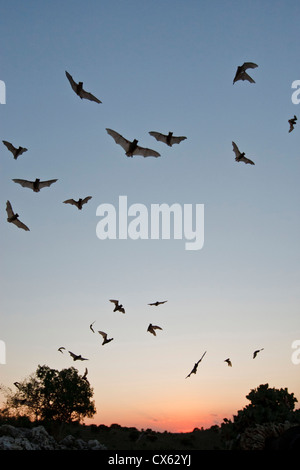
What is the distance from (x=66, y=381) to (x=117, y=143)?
1918 inches

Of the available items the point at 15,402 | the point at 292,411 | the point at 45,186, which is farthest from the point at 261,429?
the point at 15,402

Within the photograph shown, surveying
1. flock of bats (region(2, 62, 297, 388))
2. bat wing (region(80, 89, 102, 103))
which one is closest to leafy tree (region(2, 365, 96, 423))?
flock of bats (region(2, 62, 297, 388))

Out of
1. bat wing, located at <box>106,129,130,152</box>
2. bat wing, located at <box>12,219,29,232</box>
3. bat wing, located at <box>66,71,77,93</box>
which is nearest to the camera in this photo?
bat wing, located at <box>66,71,77,93</box>

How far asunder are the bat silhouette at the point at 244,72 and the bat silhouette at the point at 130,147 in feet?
17.6

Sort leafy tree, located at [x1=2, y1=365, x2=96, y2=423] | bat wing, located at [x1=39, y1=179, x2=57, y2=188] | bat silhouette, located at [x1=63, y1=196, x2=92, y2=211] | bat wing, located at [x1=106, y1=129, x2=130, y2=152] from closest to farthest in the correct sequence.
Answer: bat wing, located at [x1=106, y1=129, x2=130, y2=152] → bat wing, located at [x1=39, y1=179, x2=57, y2=188] → bat silhouette, located at [x1=63, y1=196, x2=92, y2=211] → leafy tree, located at [x1=2, y1=365, x2=96, y2=423]

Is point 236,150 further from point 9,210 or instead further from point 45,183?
point 9,210

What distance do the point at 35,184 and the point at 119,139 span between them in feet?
18.0

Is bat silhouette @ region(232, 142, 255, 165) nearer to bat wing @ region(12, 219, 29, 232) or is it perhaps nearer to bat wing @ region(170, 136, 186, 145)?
bat wing @ region(170, 136, 186, 145)

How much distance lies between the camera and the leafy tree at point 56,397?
187 feet

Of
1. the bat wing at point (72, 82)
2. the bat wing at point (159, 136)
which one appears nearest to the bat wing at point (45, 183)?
the bat wing at point (72, 82)

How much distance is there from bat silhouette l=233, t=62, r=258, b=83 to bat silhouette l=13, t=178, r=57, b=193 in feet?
35.7

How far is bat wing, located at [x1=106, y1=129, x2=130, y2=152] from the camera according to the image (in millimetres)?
18777

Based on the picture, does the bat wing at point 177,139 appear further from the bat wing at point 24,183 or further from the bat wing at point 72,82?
the bat wing at point 24,183

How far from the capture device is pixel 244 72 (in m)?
18.5
